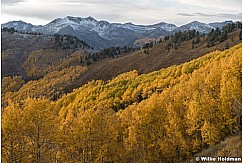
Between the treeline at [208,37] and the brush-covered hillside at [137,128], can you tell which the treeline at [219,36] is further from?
the brush-covered hillside at [137,128]

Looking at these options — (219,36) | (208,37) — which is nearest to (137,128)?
(219,36)

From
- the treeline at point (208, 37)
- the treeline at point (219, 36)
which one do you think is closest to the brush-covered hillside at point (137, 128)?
the treeline at point (208, 37)

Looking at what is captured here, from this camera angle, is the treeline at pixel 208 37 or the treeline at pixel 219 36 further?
the treeline at pixel 208 37

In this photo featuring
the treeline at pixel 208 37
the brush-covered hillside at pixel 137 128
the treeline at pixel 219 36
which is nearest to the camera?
the brush-covered hillside at pixel 137 128

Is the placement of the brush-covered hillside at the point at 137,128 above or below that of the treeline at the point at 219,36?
below

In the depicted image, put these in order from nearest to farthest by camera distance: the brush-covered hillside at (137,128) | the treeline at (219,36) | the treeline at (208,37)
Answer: the brush-covered hillside at (137,128), the treeline at (219,36), the treeline at (208,37)

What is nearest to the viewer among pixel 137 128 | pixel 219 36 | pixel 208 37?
pixel 137 128

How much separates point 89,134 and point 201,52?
12011 cm

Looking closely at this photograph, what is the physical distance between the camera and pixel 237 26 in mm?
175250

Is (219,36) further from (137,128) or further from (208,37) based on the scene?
(137,128)

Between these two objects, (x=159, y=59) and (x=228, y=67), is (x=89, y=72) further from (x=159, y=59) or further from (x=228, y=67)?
(x=228, y=67)

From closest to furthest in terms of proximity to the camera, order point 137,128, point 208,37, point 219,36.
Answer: point 137,128
point 219,36
point 208,37

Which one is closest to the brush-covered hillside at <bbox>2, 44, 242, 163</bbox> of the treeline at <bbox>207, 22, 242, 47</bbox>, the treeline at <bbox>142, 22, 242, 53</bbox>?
the treeline at <bbox>142, 22, 242, 53</bbox>

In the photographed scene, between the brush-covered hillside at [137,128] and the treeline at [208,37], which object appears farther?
the treeline at [208,37]
